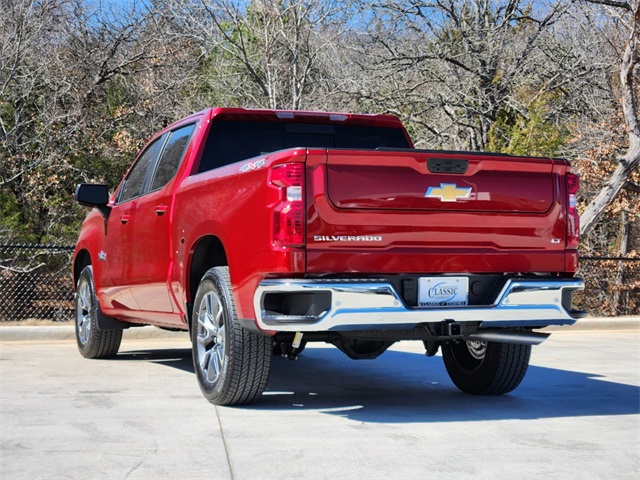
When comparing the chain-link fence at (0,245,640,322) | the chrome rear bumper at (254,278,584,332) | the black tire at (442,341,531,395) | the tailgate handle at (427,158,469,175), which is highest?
the tailgate handle at (427,158,469,175)

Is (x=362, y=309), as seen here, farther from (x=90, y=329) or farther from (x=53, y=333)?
(x=53, y=333)

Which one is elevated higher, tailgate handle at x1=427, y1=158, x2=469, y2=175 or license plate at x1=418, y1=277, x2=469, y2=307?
tailgate handle at x1=427, y1=158, x2=469, y2=175

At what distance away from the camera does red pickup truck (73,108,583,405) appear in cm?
593

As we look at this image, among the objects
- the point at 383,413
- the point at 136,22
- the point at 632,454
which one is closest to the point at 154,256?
the point at 383,413

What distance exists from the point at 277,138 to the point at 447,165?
209 centimetres

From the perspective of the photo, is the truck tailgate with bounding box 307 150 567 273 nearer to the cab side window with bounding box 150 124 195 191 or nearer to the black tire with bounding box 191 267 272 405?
the black tire with bounding box 191 267 272 405

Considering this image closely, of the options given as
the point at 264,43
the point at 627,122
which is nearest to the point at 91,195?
the point at 264,43

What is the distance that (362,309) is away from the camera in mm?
5941

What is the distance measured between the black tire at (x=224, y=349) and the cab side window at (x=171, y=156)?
1.37 m

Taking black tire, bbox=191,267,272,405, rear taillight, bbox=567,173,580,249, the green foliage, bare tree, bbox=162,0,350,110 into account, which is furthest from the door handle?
the green foliage

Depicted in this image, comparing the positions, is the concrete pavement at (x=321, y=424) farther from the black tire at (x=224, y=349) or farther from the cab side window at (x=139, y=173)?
the cab side window at (x=139, y=173)

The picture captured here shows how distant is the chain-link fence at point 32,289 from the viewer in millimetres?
16828

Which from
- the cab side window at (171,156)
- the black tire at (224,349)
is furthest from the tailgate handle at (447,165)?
the cab side window at (171,156)

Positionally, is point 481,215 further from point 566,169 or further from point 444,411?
point 444,411
